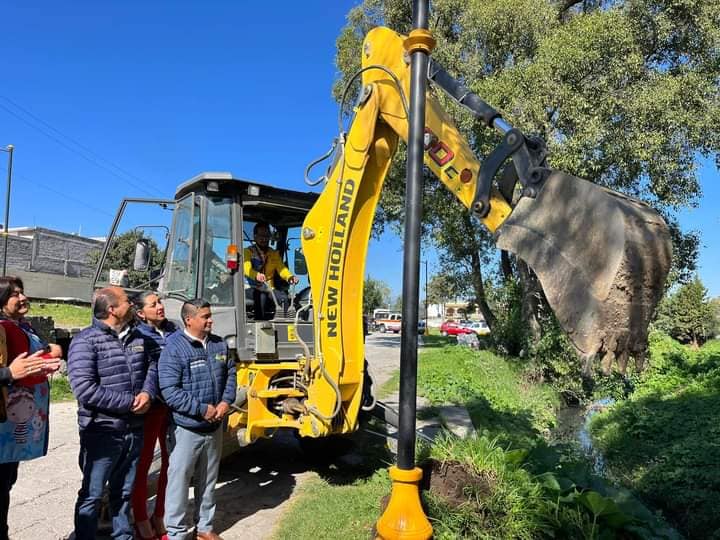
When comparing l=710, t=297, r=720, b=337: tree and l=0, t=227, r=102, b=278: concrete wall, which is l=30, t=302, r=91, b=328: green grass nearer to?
l=0, t=227, r=102, b=278: concrete wall

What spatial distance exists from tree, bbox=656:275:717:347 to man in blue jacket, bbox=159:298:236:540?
110 ft

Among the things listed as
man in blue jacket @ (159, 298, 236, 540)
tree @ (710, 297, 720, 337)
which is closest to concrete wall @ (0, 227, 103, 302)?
man in blue jacket @ (159, 298, 236, 540)

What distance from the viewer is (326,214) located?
4.89m

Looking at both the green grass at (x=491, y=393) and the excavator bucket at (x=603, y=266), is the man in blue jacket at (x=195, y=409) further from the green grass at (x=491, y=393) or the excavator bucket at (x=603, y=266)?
the green grass at (x=491, y=393)

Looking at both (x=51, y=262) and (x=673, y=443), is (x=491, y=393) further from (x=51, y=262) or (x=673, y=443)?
(x=51, y=262)

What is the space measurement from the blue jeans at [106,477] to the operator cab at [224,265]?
4.80 feet

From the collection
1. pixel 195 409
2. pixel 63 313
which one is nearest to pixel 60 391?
pixel 195 409

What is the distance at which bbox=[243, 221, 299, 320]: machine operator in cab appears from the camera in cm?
580

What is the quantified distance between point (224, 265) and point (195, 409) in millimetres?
1727

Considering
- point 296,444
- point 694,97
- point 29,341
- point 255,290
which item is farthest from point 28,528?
point 694,97

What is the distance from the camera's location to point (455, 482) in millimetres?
4156

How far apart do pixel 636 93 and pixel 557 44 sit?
211 centimetres

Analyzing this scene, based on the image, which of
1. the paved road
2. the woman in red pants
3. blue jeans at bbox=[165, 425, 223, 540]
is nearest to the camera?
blue jeans at bbox=[165, 425, 223, 540]

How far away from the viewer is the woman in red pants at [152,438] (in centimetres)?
427
